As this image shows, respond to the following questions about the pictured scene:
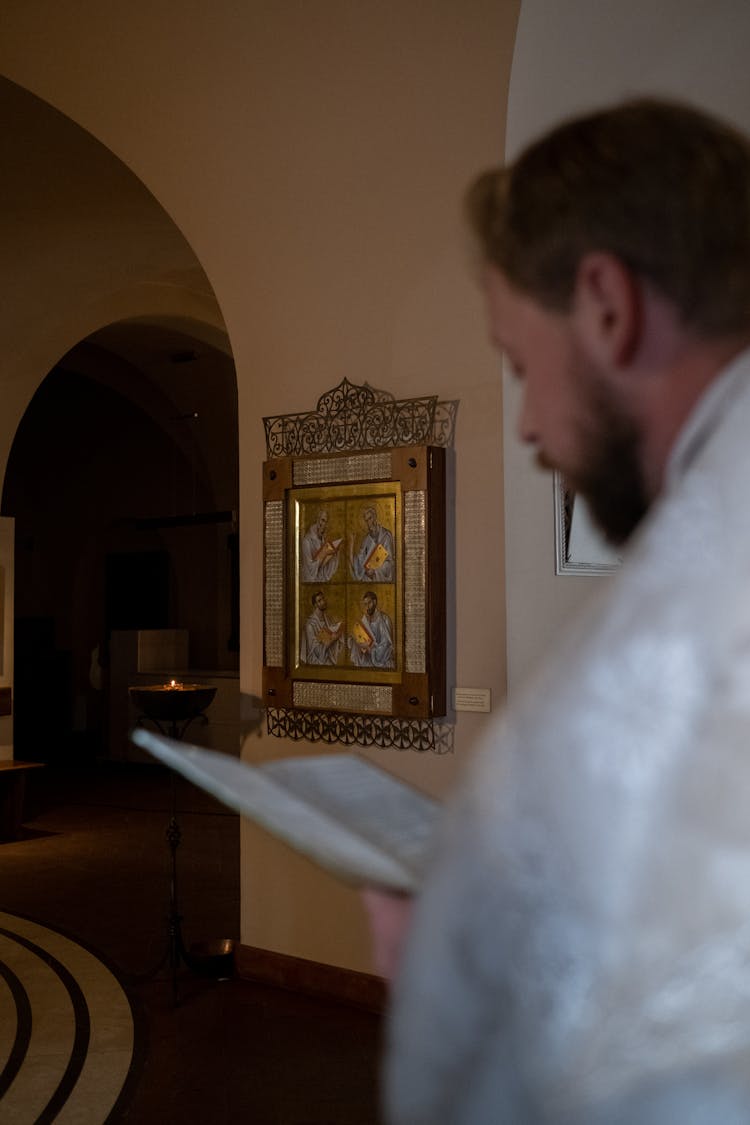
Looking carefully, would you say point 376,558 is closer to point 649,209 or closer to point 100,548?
point 649,209

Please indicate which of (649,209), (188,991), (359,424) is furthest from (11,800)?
(649,209)

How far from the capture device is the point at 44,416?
15.4m

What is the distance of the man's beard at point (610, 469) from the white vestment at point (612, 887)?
0.17 m

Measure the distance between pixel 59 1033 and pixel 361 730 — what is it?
1.59 m

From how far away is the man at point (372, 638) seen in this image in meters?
4.43

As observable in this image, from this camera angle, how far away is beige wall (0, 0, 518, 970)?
4.26 m

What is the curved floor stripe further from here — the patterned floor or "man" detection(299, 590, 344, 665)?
"man" detection(299, 590, 344, 665)

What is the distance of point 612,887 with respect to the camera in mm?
726

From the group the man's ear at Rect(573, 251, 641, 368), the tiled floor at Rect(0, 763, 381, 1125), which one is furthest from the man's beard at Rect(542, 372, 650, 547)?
the tiled floor at Rect(0, 763, 381, 1125)

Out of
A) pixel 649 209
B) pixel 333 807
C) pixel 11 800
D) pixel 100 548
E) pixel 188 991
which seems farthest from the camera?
pixel 100 548

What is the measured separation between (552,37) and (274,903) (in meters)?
3.58

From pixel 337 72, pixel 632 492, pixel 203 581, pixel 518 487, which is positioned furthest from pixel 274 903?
pixel 203 581

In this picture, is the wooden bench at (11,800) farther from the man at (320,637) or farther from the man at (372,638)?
the man at (372,638)

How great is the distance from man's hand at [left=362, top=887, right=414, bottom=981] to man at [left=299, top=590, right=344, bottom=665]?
365cm
